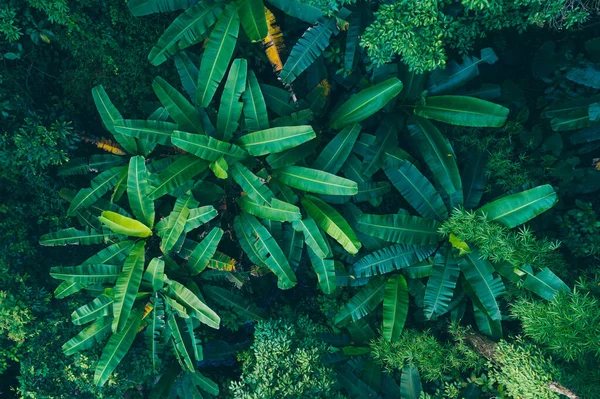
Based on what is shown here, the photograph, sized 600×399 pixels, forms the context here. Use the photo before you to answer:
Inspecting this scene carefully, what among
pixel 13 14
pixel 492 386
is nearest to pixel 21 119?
pixel 13 14

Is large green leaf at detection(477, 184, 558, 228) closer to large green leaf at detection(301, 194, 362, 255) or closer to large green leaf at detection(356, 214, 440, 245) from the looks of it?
large green leaf at detection(356, 214, 440, 245)

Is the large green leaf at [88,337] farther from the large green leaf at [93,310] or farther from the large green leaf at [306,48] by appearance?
the large green leaf at [306,48]

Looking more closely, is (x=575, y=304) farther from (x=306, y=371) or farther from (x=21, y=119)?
(x=21, y=119)

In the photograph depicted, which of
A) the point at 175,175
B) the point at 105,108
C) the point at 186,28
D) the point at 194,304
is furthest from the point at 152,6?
the point at 194,304

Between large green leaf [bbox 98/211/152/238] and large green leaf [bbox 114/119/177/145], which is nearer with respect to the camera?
large green leaf [bbox 114/119/177/145]

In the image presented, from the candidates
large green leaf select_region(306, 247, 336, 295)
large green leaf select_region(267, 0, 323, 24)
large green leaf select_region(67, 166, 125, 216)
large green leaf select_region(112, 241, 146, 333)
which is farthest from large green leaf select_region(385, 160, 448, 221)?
large green leaf select_region(67, 166, 125, 216)

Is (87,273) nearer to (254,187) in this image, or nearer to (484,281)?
(254,187)

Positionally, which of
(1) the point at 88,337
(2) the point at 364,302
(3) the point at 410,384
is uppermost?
(1) the point at 88,337

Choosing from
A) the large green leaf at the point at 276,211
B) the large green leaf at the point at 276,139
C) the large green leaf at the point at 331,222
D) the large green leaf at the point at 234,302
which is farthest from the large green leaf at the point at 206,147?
the large green leaf at the point at 234,302
